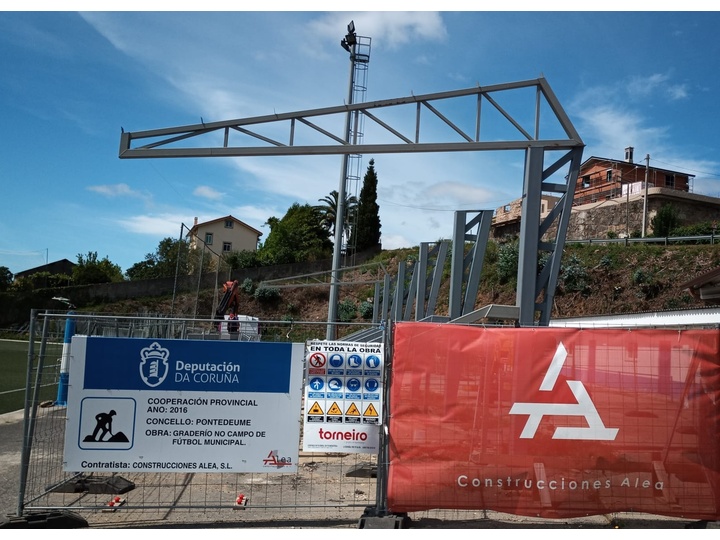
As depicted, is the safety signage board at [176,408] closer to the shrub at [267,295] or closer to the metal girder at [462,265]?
the metal girder at [462,265]

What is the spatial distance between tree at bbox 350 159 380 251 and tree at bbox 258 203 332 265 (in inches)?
135

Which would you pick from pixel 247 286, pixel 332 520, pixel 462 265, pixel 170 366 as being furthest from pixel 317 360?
pixel 247 286

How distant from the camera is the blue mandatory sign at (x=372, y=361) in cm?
648

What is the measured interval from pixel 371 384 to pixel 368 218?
184 ft

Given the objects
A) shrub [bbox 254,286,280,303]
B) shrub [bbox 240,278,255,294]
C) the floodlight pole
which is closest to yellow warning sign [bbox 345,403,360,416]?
the floodlight pole

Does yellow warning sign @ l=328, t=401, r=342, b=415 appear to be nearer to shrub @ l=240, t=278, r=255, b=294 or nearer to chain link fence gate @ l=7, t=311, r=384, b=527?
chain link fence gate @ l=7, t=311, r=384, b=527

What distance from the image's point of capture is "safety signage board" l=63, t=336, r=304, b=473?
20.5 feet

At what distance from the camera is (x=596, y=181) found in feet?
202

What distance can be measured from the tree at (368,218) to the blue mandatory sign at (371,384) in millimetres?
51981

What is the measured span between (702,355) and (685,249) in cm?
3187

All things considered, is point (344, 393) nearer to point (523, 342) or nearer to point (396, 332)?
point (396, 332)

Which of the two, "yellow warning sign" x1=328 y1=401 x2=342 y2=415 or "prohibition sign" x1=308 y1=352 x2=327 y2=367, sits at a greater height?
"prohibition sign" x1=308 y1=352 x2=327 y2=367

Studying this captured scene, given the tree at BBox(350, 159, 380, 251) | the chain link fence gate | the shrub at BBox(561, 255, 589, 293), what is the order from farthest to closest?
the tree at BBox(350, 159, 380, 251) → the shrub at BBox(561, 255, 589, 293) → the chain link fence gate

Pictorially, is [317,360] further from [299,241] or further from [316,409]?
[299,241]
